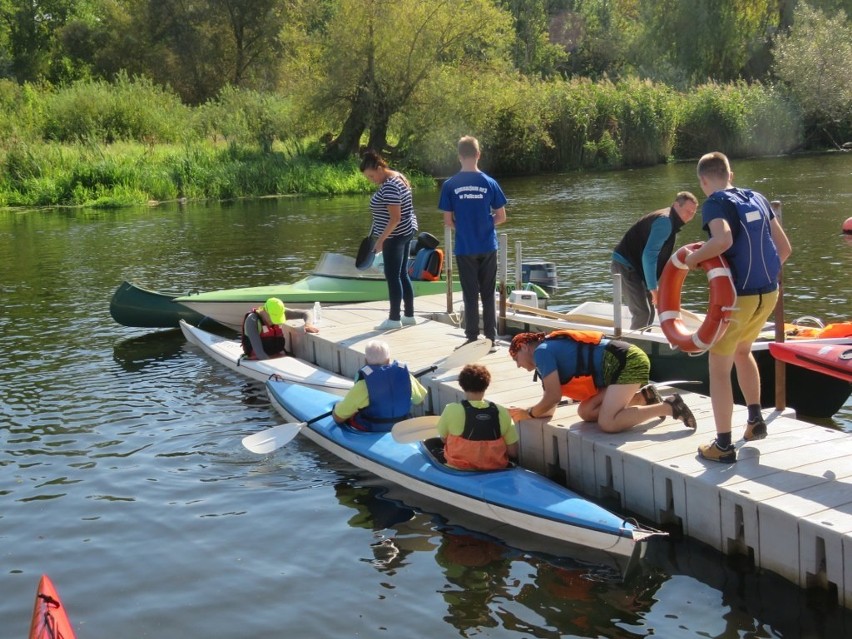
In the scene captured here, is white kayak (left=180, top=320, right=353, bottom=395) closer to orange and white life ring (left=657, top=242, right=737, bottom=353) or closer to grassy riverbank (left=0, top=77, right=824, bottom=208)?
orange and white life ring (left=657, top=242, right=737, bottom=353)

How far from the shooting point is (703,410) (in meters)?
7.17

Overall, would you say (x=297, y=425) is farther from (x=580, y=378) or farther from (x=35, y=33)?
(x=35, y=33)

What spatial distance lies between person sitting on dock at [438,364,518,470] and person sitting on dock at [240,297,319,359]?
4501 mm

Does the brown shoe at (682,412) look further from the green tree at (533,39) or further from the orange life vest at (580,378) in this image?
the green tree at (533,39)

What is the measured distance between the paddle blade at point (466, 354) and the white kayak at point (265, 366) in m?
1.14

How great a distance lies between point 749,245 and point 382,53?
30337 millimetres

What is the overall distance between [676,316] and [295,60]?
A: 148 feet

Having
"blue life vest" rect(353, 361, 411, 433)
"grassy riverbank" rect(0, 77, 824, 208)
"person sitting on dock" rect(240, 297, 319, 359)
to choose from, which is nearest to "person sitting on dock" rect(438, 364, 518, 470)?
"blue life vest" rect(353, 361, 411, 433)

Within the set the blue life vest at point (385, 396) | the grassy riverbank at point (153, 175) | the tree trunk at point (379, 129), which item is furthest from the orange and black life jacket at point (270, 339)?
the tree trunk at point (379, 129)

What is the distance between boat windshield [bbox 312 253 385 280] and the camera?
1313cm

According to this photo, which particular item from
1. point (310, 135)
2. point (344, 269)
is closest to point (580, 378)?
point (344, 269)

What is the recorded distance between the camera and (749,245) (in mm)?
5684

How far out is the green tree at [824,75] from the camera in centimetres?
3897

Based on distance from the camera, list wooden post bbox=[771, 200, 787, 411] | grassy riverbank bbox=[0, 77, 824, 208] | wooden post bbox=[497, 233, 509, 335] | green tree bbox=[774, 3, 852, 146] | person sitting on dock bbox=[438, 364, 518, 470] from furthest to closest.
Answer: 1. green tree bbox=[774, 3, 852, 146]
2. grassy riverbank bbox=[0, 77, 824, 208]
3. wooden post bbox=[497, 233, 509, 335]
4. wooden post bbox=[771, 200, 787, 411]
5. person sitting on dock bbox=[438, 364, 518, 470]
